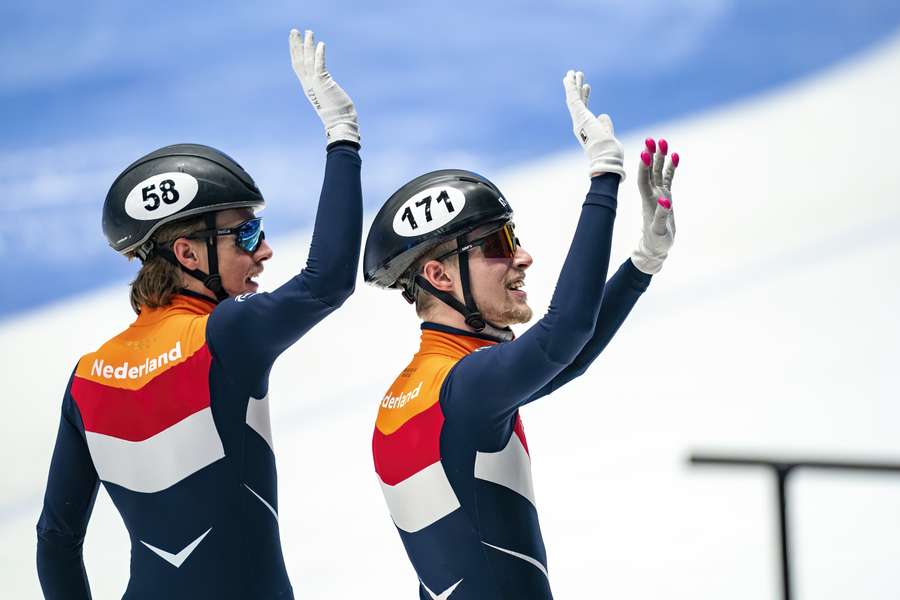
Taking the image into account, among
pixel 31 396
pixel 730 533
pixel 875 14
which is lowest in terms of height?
pixel 730 533

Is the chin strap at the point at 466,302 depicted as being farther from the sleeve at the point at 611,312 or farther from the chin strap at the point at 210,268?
the chin strap at the point at 210,268

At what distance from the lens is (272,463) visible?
117 inches

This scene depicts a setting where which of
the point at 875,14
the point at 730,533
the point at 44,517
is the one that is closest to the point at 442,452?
the point at 44,517

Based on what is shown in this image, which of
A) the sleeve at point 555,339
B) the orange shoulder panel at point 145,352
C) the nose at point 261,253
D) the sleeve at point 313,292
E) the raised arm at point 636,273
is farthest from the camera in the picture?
the nose at point 261,253

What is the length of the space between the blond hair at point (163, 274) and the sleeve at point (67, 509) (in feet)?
0.98

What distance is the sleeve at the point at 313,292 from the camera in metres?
2.64

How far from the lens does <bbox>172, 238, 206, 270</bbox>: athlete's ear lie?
10.0ft

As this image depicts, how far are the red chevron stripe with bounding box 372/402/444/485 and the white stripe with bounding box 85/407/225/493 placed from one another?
15.5 inches

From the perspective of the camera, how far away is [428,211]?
288cm

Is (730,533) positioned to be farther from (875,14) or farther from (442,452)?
(875,14)

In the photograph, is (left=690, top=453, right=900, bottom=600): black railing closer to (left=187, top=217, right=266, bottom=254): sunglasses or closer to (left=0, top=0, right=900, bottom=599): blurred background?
(left=187, top=217, right=266, bottom=254): sunglasses

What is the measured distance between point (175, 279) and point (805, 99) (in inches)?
313

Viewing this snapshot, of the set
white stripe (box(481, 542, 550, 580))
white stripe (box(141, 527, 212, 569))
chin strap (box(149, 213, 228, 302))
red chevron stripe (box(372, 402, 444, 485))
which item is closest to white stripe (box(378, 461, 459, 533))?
red chevron stripe (box(372, 402, 444, 485))

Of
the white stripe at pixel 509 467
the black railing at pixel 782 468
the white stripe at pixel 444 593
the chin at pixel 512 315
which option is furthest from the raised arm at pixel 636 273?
the black railing at pixel 782 468
